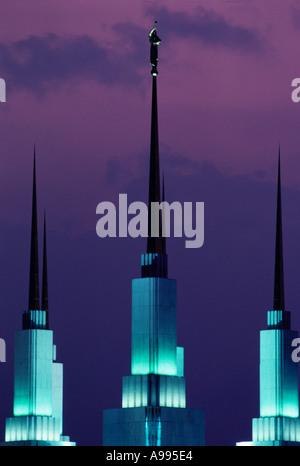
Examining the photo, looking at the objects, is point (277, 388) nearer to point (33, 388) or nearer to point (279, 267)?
point (279, 267)

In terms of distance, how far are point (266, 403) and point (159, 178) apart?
40.9 feet

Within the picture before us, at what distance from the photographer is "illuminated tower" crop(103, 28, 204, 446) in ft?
291

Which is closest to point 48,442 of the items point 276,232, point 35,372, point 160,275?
point 35,372

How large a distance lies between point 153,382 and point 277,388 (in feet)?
22.9

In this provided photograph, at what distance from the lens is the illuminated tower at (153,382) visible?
88.8 metres

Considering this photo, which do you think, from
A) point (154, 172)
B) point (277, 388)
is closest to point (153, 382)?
point (277, 388)

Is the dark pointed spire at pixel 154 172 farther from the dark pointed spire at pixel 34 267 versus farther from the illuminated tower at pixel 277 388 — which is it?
the illuminated tower at pixel 277 388

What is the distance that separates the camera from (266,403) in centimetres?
9269

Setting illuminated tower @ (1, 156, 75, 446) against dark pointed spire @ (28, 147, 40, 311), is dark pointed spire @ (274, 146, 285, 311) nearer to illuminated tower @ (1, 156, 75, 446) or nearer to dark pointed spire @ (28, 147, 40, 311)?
illuminated tower @ (1, 156, 75, 446)

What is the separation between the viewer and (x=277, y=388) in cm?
9231

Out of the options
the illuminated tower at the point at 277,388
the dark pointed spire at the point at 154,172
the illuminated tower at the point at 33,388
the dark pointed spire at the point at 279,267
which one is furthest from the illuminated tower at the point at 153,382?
the dark pointed spire at the point at 279,267

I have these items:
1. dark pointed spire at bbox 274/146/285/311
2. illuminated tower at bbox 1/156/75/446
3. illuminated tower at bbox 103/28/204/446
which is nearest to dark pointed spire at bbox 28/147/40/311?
illuminated tower at bbox 1/156/75/446
